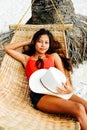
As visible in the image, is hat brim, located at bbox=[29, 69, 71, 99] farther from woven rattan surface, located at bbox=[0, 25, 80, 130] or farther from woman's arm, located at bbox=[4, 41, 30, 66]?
woman's arm, located at bbox=[4, 41, 30, 66]

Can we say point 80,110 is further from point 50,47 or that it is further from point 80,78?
point 80,78

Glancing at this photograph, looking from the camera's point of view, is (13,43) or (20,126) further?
(13,43)

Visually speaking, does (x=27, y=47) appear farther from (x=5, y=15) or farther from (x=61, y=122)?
(x=5, y=15)

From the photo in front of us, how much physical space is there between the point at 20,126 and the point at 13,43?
3.46 feet

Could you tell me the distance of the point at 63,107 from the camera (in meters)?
2.65

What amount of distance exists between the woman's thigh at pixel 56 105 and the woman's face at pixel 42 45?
51cm

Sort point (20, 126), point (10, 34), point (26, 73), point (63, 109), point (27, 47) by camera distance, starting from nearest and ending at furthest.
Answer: point (20, 126) < point (63, 109) < point (26, 73) < point (27, 47) < point (10, 34)

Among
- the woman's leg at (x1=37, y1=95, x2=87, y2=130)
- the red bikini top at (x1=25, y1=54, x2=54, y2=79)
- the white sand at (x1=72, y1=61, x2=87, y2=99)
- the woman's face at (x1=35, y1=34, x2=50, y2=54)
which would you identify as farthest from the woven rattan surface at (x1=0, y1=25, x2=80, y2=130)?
the white sand at (x1=72, y1=61, x2=87, y2=99)

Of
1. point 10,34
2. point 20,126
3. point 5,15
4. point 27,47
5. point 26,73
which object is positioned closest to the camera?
point 20,126

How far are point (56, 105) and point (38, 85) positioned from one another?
281mm

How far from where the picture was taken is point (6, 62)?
321cm

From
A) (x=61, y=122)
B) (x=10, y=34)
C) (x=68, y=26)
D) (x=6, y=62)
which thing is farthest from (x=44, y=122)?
(x=10, y=34)

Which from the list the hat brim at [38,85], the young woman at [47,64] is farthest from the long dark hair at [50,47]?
the hat brim at [38,85]

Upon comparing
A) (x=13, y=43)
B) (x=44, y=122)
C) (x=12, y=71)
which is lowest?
(x=44, y=122)
